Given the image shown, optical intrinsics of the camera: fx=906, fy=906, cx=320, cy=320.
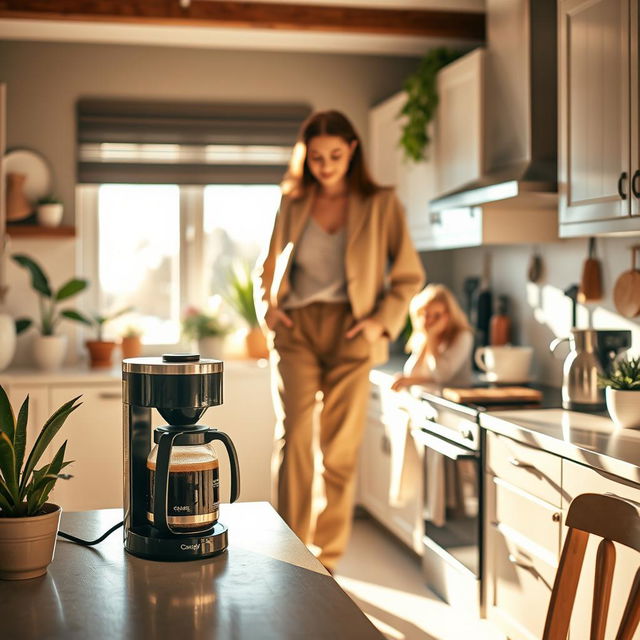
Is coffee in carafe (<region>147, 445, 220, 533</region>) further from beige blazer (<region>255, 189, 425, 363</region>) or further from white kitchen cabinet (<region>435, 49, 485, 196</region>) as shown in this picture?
white kitchen cabinet (<region>435, 49, 485, 196</region>)

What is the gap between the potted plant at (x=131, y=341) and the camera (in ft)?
→ 14.9

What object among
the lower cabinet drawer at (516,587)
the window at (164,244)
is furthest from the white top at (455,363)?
the window at (164,244)

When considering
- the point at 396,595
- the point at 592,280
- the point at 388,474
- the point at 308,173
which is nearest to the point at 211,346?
the point at 388,474

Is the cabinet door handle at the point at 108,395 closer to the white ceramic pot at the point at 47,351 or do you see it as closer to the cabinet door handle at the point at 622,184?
the white ceramic pot at the point at 47,351

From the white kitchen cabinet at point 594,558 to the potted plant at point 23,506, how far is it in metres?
1.29

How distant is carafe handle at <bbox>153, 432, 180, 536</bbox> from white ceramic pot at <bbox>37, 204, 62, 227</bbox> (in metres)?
3.25

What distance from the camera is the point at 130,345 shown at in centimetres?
456

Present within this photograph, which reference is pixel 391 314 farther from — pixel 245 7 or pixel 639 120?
pixel 245 7

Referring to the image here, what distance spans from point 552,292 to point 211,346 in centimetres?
175

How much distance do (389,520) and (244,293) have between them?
4.60 feet

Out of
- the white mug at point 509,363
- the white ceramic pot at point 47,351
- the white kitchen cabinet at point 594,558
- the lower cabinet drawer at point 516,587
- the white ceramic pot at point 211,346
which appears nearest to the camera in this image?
the white kitchen cabinet at point 594,558

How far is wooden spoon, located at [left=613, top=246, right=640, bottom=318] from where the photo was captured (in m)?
2.95

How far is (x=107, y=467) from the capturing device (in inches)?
167

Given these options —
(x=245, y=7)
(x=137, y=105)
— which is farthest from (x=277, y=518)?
(x=137, y=105)
